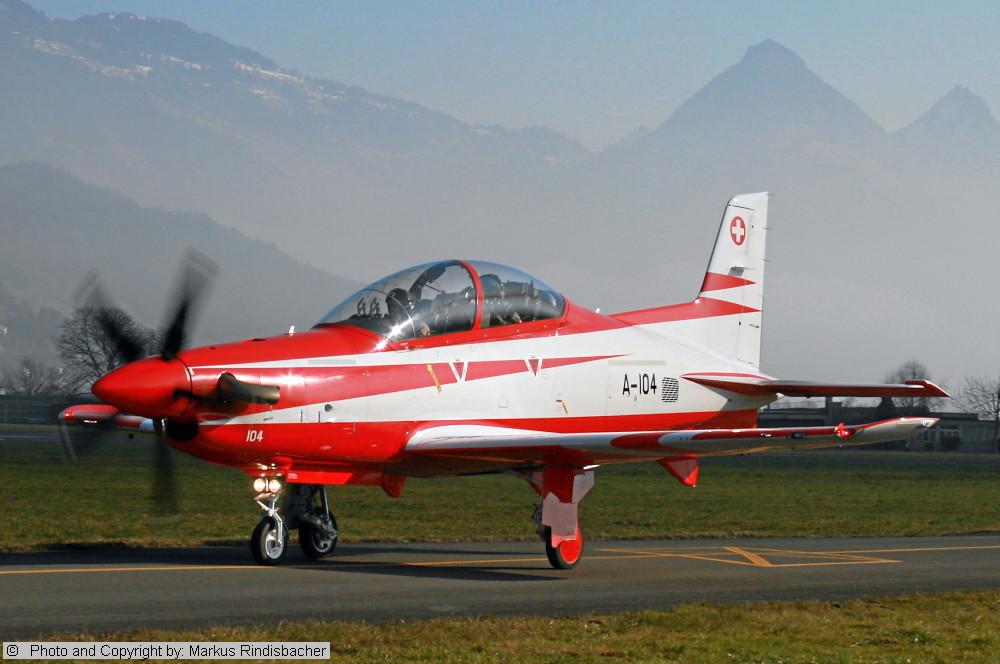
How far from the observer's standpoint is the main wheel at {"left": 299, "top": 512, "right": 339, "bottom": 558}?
48.8 feet

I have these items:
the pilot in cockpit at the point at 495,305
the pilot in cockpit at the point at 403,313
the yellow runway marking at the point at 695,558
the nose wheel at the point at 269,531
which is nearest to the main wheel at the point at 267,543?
the nose wheel at the point at 269,531

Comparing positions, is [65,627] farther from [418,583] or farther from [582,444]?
[582,444]

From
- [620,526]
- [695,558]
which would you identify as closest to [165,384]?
[695,558]

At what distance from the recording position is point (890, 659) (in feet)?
28.1

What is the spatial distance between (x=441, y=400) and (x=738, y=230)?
26.8 ft

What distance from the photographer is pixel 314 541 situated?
1491 centimetres

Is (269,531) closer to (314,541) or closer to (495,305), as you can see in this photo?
(314,541)

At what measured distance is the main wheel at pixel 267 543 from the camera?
43.8 ft

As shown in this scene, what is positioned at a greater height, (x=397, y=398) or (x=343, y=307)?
(x=343, y=307)

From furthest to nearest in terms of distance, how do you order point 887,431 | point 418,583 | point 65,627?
point 418,583 → point 887,431 → point 65,627

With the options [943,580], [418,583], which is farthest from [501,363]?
[943,580]

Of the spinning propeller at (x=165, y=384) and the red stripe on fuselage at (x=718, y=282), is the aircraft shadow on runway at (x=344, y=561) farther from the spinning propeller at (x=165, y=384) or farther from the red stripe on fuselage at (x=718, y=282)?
the red stripe on fuselage at (x=718, y=282)

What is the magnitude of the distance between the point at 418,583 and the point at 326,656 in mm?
4554

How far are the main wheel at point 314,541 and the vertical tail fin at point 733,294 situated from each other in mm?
6930
